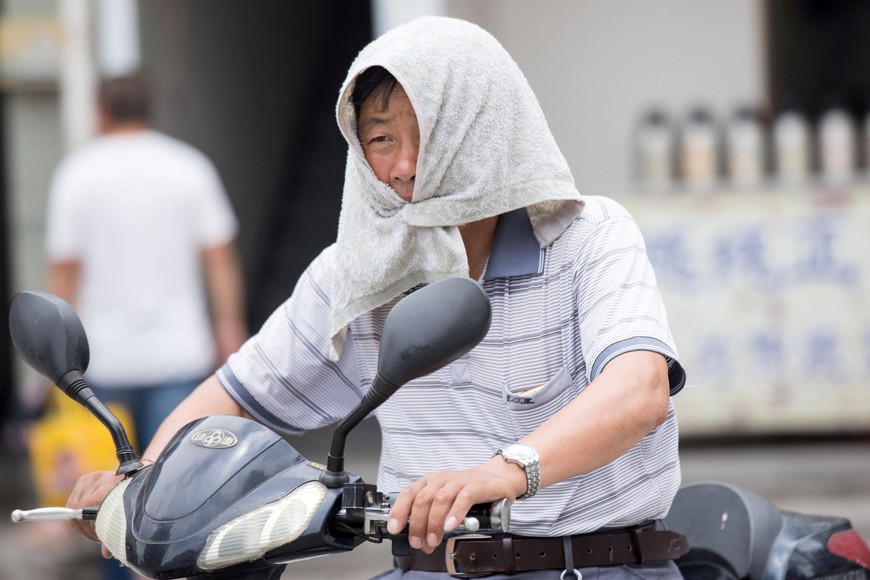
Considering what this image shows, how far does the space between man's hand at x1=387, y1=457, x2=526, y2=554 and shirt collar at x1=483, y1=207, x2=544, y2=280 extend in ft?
1.64

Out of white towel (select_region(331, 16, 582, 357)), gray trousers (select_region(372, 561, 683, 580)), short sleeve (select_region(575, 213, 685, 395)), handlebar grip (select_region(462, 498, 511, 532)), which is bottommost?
gray trousers (select_region(372, 561, 683, 580))

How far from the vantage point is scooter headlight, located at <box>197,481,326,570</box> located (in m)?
1.45

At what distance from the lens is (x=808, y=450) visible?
6660mm

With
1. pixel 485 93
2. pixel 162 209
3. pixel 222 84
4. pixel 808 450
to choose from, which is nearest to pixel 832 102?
pixel 808 450

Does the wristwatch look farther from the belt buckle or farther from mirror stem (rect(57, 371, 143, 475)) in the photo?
mirror stem (rect(57, 371, 143, 475))

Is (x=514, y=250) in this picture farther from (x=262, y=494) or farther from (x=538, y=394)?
(x=262, y=494)

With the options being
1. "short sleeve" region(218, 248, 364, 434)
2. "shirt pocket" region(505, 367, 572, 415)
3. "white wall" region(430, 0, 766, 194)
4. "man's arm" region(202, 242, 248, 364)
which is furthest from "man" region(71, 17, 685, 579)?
"white wall" region(430, 0, 766, 194)

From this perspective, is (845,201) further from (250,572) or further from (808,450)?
(250,572)

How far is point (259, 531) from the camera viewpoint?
57.4 inches

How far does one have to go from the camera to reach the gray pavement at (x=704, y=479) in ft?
17.2

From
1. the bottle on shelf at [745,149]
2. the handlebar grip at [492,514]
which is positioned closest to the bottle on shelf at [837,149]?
the bottle on shelf at [745,149]

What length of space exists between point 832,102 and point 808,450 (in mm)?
1797

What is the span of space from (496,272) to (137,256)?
2.93m

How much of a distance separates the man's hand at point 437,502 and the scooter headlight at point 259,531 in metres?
0.12
